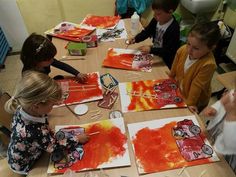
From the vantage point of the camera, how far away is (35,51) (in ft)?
4.16

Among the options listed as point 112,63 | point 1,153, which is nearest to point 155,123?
point 112,63

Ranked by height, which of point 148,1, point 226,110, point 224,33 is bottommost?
point 224,33

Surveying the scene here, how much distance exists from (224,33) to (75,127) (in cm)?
233

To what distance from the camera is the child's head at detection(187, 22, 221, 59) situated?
123 centimetres

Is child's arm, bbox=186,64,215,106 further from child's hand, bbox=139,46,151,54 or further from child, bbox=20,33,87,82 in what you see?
child, bbox=20,33,87,82

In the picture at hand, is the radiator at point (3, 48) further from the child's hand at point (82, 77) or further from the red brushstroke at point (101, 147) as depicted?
the red brushstroke at point (101, 147)

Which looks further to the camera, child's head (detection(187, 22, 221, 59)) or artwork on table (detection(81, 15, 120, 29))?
artwork on table (detection(81, 15, 120, 29))

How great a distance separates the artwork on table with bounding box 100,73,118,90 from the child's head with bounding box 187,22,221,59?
52cm

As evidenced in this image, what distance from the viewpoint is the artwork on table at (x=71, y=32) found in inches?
71.1

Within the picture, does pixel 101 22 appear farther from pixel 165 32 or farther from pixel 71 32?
pixel 165 32

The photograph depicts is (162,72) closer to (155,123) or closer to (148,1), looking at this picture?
(155,123)

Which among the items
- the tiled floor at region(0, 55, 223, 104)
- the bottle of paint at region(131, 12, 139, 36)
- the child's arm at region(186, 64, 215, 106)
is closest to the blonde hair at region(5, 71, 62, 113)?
the child's arm at region(186, 64, 215, 106)

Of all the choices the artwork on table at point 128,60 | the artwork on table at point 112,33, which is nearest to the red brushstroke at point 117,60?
the artwork on table at point 128,60

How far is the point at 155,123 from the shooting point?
3.57 ft
